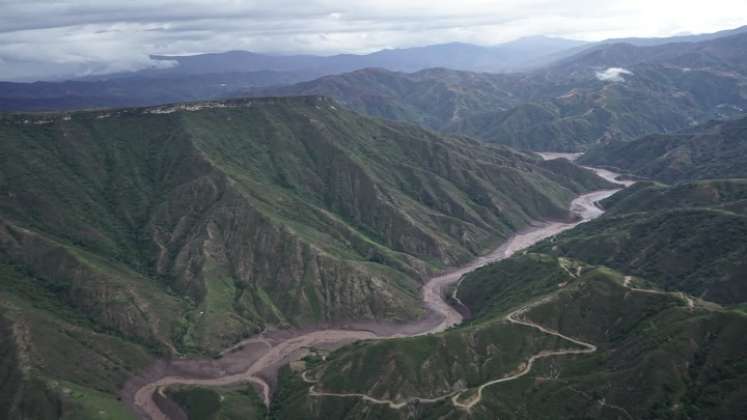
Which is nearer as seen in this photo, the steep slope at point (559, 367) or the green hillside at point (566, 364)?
the steep slope at point (559, 367)

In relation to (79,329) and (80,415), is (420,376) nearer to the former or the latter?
(80,415)

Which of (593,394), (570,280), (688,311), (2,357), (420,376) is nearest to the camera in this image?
(593,394)

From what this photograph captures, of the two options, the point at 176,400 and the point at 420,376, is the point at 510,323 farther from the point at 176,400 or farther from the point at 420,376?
the point at 176,400

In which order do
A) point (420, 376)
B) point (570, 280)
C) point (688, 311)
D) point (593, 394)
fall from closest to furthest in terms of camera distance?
1. point (593, 394)
2. point (688, 311)
3. point (420, 376)
4. point (570, 280)

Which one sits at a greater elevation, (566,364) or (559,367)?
(566,364)

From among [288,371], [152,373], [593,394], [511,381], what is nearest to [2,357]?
[152,373]

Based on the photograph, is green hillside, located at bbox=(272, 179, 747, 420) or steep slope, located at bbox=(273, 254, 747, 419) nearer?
steep slope, located at bbox=(273, 254, 747, 419)

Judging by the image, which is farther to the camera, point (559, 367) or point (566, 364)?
point (566, 364)

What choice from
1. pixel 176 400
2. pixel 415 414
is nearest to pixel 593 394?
pixel 415 414

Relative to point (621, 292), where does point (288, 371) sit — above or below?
below

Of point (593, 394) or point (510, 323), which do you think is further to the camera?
point (510, 323)
